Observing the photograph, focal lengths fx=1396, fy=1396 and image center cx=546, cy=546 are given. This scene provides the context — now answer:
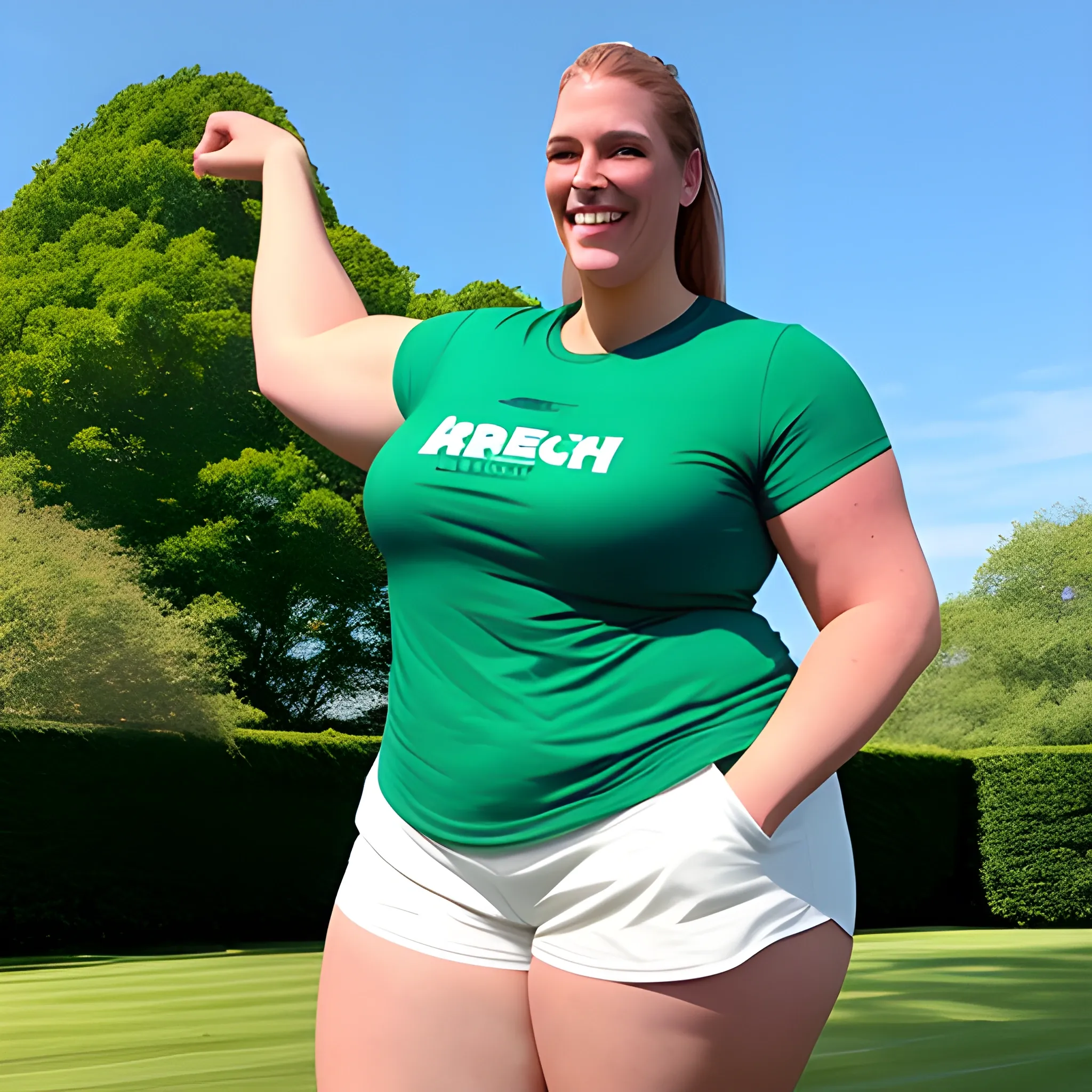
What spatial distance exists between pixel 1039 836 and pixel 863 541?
2194 centimetres

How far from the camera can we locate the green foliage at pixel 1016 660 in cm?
3447

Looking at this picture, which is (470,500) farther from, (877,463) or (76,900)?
(76,900)

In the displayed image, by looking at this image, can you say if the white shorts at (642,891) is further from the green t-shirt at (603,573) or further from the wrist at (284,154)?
the wrist at (284,154)

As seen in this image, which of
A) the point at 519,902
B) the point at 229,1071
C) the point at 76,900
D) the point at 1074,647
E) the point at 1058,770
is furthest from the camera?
the point at 1074,647

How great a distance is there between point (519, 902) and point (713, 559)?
0.46 m

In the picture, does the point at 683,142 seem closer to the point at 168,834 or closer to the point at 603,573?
the point at 603,573

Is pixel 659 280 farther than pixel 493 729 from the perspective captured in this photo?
Yes

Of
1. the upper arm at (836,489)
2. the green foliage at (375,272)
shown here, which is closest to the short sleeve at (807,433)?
the upper arm at (836,489)

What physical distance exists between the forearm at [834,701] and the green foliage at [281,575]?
953 inches

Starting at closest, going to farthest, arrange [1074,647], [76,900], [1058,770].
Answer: [76,900], [1058,770], [1074,647]

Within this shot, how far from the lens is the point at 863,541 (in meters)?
1.63

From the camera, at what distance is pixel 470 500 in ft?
5.45

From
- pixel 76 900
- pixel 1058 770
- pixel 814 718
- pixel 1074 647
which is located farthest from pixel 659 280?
pixel 1074 647

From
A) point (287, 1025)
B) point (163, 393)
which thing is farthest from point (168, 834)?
point (163, 393)
